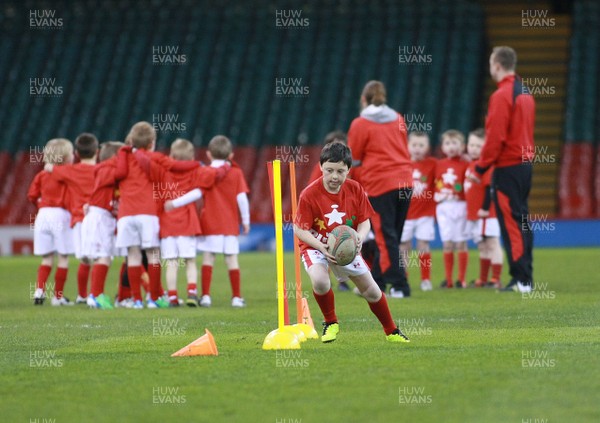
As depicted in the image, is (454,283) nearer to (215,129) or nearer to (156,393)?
(156,393)

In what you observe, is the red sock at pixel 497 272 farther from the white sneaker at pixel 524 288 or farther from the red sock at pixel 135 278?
the red sock at pixel 135 278

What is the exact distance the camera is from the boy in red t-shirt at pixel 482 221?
53.3 feet

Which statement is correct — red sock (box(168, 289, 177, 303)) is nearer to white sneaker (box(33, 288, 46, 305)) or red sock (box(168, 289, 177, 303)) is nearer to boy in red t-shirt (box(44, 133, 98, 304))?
boy in red t-shirt (box(44, 133, 98, 304))

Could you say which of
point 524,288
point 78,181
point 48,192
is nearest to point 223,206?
point 78,181

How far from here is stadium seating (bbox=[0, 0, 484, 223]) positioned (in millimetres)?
32656

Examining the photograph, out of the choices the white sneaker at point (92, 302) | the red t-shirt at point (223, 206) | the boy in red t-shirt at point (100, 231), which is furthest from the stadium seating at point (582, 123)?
the white sneaker at point (92, 302)

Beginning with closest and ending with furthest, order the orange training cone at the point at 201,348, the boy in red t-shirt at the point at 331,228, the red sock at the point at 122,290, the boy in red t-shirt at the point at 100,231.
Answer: the orange training cone at the point at 201,348 < the boy in red t-shirt at the point at 331,228 < the boy in red t-shirt at the point at 100,231 < the red sock at the point at 122,290

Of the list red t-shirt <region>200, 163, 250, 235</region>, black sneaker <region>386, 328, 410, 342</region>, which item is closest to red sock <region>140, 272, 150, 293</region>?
red t-shirt <region>200, 163, 250, 235</region>

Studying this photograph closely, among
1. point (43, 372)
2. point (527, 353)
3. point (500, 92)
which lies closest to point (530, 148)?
point (500, 92)

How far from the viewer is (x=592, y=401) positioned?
652cm

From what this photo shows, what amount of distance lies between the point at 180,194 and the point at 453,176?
14.7 ft

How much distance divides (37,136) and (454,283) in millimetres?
19157

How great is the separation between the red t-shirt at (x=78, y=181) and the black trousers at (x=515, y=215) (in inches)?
194

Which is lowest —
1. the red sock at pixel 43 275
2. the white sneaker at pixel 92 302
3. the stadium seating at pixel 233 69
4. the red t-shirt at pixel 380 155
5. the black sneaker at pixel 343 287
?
the black sneaker at pixel 343 287
